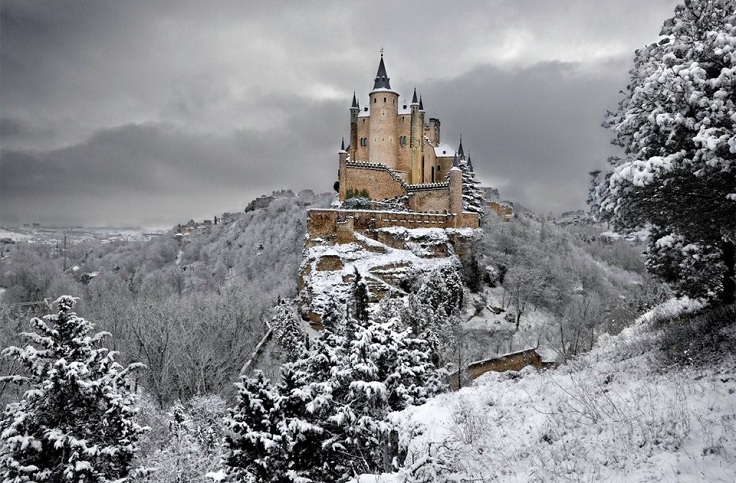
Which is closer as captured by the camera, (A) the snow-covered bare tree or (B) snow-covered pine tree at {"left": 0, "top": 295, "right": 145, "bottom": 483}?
(A) the snow-covered bare tree

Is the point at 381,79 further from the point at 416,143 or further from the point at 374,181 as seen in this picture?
the point at 374,181

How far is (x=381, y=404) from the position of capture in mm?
9836

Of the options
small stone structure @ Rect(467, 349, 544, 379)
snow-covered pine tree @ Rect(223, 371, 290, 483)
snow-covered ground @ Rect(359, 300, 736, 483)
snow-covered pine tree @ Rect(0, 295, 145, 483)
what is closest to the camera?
snow-covered ground @ Rect(359, 300, 736, 483)

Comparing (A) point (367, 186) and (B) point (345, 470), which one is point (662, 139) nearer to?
(B) point (345, 470)

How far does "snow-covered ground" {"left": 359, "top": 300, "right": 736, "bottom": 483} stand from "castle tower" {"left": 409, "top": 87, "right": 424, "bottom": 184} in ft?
149

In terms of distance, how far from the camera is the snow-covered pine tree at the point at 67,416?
35.9ft

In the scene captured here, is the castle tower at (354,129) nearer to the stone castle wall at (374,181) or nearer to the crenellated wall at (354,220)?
the stone castle wall at (374,181)

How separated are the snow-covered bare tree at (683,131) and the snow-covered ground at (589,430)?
8.69 ft

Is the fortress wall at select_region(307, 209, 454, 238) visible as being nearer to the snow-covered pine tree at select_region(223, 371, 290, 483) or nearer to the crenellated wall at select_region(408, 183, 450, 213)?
the crenellated wall at select_region(408, 183, 450, 213)

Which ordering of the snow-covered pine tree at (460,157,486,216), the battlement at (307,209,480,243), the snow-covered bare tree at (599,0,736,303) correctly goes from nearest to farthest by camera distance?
the snow-covered bare tree at (599,0,736,303), the battlement at (307,209,480,243), the snow-covered pine tree at (460,157,486,216)

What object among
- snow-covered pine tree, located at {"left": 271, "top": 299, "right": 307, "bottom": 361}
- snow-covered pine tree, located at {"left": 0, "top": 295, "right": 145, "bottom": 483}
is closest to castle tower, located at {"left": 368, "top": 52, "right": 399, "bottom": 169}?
snow-covered pine tree, located at {"left": 271, "top": 299, "right": 307, "bottom": 361}

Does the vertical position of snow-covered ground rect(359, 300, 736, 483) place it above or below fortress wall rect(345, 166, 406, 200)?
below

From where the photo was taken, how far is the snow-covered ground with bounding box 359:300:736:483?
538cm

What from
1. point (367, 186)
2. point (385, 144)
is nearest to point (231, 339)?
point (367, 186)
